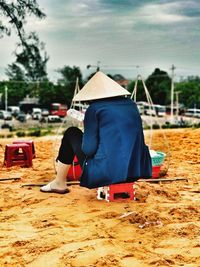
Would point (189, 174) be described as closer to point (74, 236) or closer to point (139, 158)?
point (139, 158)

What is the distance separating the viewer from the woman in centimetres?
361

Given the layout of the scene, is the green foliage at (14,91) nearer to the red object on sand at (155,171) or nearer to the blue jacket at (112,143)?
the red object on sand at (155,171)

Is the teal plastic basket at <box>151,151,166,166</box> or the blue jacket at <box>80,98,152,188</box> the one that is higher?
the blue jacket at <box>80,98,152,188</box>

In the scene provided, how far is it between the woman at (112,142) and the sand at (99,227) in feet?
0.98

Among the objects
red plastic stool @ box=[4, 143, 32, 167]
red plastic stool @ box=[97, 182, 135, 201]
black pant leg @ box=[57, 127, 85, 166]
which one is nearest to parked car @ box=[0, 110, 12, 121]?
red plastic stool @ box=[4, 143, 32, 167]

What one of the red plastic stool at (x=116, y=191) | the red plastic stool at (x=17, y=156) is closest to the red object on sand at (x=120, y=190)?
the red plastic stool at (x=116, y=191)

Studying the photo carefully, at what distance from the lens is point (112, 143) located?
142 inches

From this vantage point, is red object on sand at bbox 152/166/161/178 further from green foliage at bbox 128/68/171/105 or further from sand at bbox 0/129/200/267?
green foliage at bbox 128/68/171/105

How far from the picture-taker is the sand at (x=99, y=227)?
2727mm

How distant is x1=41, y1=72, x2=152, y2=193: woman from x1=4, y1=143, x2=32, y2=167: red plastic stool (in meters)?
2.26

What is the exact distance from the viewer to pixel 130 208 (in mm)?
3760

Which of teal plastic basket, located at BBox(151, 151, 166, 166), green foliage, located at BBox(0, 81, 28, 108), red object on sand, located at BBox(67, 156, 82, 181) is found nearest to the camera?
red object on sand, located at BBox(67, 156, 82, 181)

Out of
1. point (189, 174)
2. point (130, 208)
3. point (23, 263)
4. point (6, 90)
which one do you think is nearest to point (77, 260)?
point (23, 263)

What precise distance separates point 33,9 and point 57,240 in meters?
7.24
